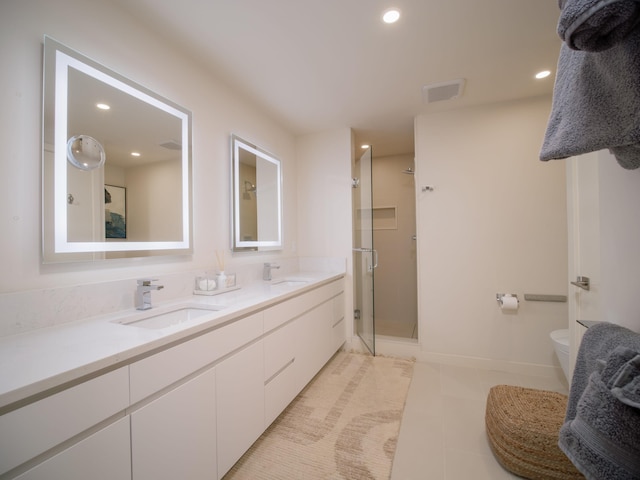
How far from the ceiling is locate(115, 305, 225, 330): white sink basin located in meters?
1.57

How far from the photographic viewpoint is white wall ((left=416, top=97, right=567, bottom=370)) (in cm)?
232

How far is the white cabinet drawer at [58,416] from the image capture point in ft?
1.98

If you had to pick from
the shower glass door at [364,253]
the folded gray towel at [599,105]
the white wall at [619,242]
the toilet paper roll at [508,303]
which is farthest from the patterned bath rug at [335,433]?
the folded gray towel at [599,105]

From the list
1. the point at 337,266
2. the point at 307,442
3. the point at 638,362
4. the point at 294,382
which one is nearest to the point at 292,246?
the point at 337,266

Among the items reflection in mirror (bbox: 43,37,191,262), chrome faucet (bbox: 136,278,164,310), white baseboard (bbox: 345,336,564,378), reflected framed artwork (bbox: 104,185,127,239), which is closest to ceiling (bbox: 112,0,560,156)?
reflection in mirror (bbox: 43,37,191,262)

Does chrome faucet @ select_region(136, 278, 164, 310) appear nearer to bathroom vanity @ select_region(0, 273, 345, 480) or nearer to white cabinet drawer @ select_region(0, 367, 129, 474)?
bathroom vanity @ select_region(0, 273, 345, 480)

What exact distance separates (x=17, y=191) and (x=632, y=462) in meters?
1.88

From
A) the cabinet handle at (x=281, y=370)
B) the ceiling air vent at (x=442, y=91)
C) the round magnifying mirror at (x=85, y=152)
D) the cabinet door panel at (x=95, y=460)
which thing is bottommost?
the cabinet handle at (x=281, y=370)

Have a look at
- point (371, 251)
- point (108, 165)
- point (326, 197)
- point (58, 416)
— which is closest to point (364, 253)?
point (371, 251)

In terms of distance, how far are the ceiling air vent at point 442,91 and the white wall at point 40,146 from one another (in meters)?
1.63

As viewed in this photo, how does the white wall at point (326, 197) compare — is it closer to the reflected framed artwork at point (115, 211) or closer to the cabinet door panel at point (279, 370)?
the cabinet door panel at point (279, 370)

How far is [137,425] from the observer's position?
0.86 metres

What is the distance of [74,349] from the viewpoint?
0.83 m

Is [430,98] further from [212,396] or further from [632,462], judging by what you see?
[212,396]
